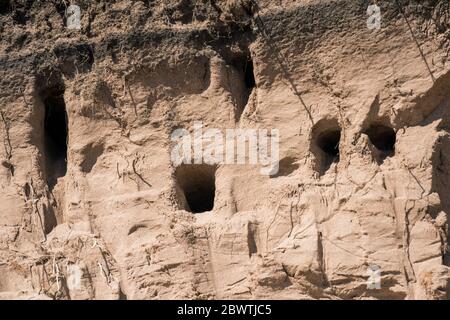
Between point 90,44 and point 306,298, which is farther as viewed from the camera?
point 90,44

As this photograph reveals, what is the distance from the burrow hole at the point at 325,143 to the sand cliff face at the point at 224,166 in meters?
0.02

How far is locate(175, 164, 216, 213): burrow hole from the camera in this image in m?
9.59

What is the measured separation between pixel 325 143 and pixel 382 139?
0.42 meters

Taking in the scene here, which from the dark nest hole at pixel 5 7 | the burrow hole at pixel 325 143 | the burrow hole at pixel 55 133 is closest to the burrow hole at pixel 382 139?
the burrow hole at pixel 325 143

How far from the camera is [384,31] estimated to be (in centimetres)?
941

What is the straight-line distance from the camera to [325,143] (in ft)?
31.4

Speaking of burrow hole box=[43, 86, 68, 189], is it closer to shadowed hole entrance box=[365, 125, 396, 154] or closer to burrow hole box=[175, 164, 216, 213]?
burrow hole box=[175, 164, 216, 213]

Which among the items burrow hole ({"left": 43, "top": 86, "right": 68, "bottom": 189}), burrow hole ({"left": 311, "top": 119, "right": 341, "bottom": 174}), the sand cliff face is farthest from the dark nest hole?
burrow hole ({"left": 311, "top": 119, "right": 341, "bottom": 174})

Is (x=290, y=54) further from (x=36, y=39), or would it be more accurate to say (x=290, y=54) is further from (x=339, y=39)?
(x=36, y=39)

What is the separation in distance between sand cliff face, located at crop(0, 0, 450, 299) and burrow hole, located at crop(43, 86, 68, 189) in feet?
0.04

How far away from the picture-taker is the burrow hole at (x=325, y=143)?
9438 mm
